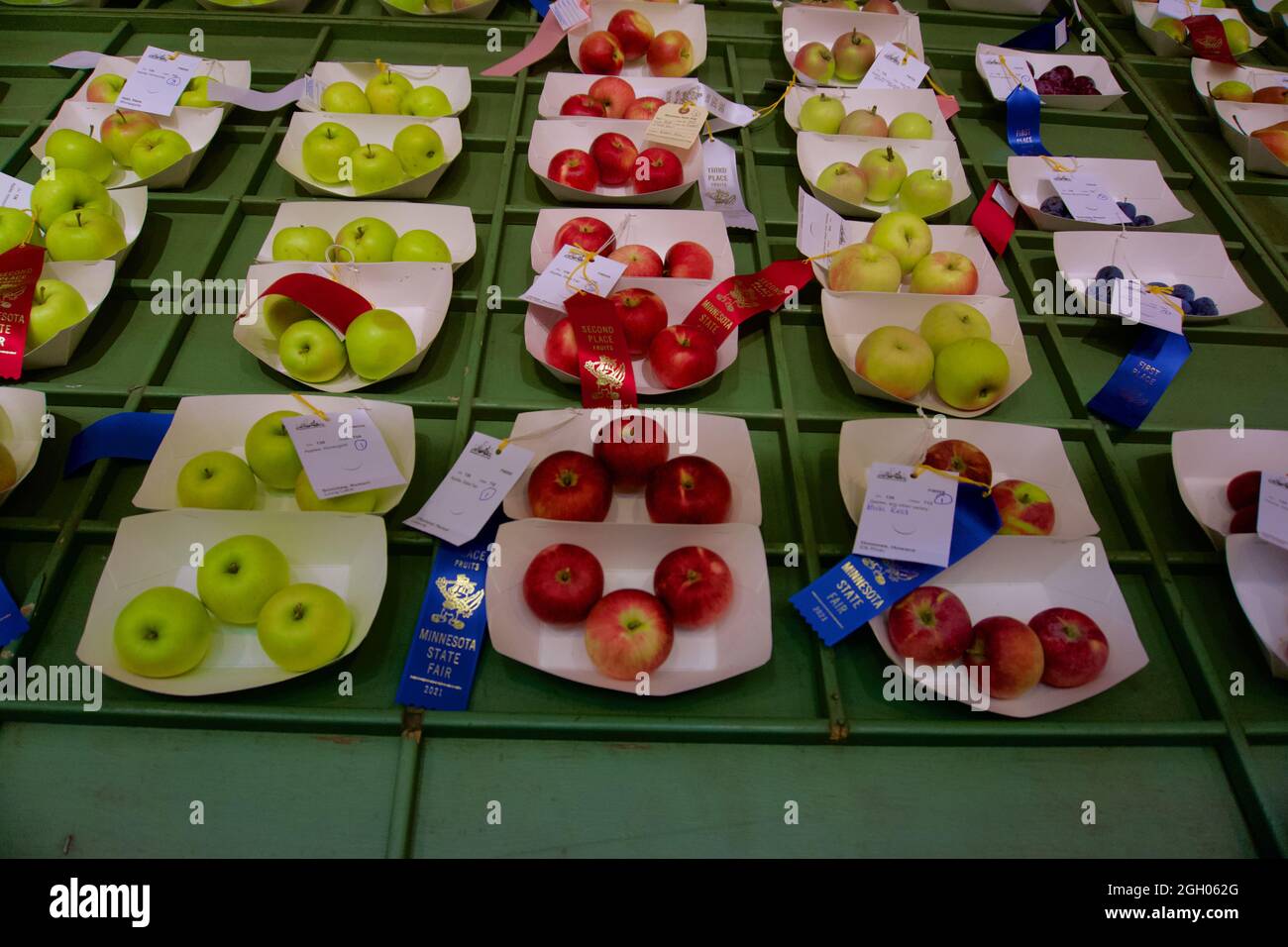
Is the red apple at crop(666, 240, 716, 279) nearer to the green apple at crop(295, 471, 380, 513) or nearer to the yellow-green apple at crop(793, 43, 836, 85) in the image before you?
the green apple at crop(295, 471, 380, 513)

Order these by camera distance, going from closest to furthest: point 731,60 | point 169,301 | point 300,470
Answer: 1. point 300,470
2. point 169,301
3. point 731,60

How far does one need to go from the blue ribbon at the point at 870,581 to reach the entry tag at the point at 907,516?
0.07ft

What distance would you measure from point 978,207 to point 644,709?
66.7 inches

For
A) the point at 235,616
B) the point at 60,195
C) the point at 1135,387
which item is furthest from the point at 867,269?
the point at 60,195

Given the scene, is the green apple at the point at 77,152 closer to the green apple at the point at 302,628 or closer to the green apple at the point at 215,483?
the green apple at the point at 215,483

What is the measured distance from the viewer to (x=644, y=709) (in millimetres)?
1256

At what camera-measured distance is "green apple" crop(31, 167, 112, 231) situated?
1.86 m

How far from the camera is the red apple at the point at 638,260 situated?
6.08 ft

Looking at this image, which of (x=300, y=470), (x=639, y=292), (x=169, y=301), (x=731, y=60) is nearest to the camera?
(x=300, y=470)

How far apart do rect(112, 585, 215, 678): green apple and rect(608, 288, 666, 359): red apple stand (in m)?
1.03

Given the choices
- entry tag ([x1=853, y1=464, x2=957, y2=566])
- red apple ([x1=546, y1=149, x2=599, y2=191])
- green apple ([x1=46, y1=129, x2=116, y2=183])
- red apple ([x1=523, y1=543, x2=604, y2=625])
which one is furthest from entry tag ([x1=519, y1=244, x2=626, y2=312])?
green apple ([x1=46, y1=129, x2=116, y2=183])

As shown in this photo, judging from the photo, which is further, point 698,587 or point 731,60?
point 731,60
